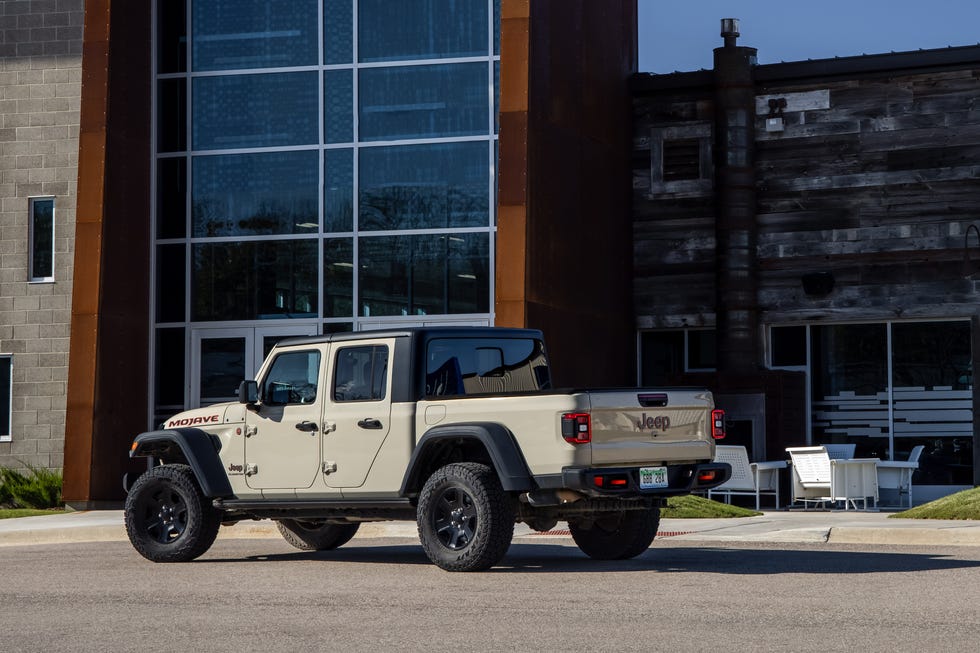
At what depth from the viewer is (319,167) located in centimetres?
2392

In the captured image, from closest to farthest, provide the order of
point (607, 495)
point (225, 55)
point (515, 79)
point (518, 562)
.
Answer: point (607, 495) < point (518, 562) < point (515, 79) < point (225, 55)

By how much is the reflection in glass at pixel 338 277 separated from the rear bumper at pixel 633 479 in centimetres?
1213

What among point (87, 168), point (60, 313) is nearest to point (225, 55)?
point (87, 168)

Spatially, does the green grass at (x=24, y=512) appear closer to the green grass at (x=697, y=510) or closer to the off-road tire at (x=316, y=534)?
the off-road tire at (x=316, y=534)

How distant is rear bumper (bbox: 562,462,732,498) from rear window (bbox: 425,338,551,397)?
1251 mm

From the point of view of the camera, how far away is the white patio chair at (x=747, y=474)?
2141 cm

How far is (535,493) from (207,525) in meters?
3.50

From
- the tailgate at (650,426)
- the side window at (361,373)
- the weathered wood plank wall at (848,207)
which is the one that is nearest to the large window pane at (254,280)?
the weathered wood plank wall at (848,207)

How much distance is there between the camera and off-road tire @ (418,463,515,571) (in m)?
11.7

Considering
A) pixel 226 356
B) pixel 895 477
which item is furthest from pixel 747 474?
pixel 226 356

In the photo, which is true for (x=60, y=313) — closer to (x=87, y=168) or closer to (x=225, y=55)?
(x=87, y=168)

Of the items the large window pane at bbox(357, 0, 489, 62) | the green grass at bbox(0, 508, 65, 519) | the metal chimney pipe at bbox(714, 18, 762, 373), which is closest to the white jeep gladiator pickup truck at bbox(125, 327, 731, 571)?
the green grass at bbox(0, 508, 65, 519)

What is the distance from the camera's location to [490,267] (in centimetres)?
2316

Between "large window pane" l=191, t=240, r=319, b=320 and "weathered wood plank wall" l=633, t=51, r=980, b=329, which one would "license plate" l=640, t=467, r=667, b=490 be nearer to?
"large window pane" l=191, t=240, r=319, b=320
